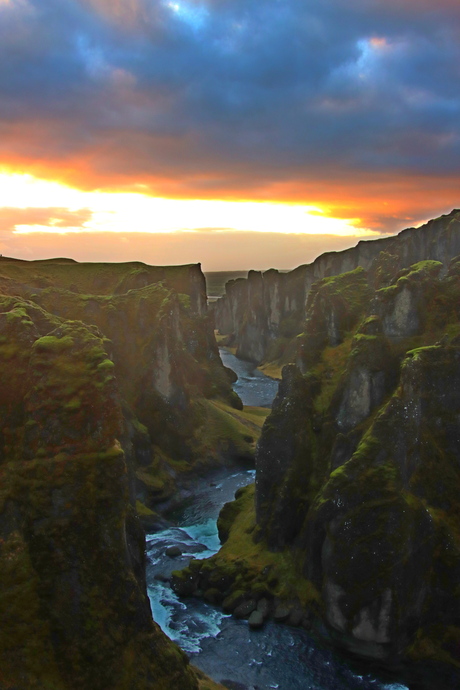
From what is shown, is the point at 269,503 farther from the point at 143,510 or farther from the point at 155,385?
the point at 155,385

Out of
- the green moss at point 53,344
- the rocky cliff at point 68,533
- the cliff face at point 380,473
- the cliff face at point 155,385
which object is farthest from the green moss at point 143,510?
the green moss at point 53,344

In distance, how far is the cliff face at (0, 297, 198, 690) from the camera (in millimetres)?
38781

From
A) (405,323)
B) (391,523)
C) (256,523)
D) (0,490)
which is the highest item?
(405,323)

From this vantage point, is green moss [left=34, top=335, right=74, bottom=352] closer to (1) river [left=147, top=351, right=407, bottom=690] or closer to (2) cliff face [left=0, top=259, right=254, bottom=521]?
(1) river [left=147, top=351, right=407, bottom=690]

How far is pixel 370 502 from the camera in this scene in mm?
56562

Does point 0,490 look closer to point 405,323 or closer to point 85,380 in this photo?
point 85,380

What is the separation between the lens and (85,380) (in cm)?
4519

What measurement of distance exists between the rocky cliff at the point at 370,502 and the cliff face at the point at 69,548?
1929 centimetres

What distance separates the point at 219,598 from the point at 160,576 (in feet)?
30.2

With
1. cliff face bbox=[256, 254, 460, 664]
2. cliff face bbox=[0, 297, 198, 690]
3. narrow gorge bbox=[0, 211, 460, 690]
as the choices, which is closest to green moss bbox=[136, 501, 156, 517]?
narrow gorge bbox=[0, 211, 460, 690]

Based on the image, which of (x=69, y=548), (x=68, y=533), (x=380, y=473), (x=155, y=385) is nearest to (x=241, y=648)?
(x=380, y=473)

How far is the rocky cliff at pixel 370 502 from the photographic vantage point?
54.4 metres

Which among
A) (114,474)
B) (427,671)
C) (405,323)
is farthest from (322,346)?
(114,474)

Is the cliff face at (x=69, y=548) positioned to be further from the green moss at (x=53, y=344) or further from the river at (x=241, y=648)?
the river at (x=241, y=648)
